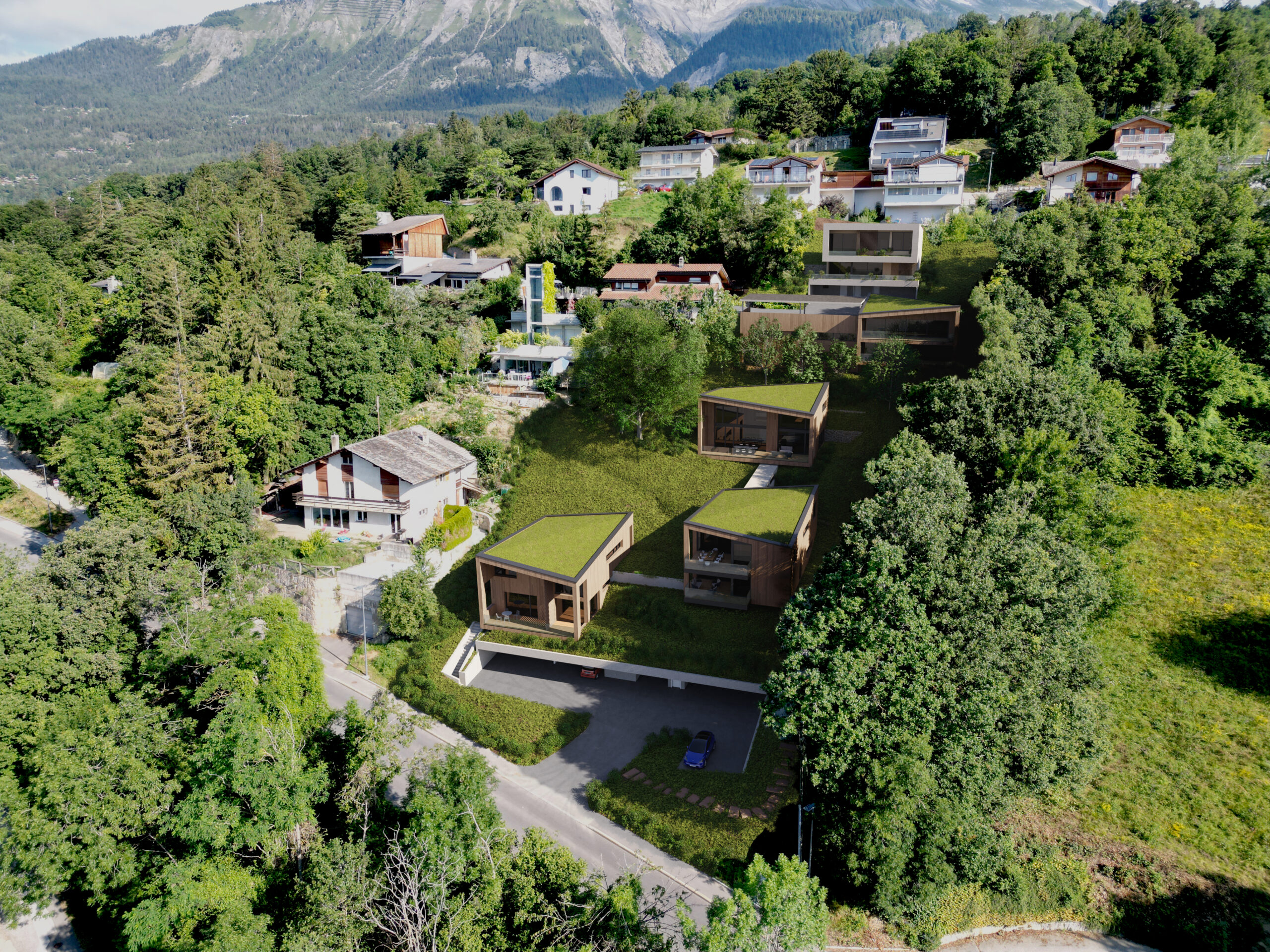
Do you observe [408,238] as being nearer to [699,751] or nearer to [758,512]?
[758,512]

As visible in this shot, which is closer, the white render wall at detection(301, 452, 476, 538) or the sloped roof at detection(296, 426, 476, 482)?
the sloped roof at detection(296, 426, 476, 482)

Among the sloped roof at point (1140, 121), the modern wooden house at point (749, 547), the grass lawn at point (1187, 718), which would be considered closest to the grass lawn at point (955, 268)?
the grass lawn at point (1187, 718)

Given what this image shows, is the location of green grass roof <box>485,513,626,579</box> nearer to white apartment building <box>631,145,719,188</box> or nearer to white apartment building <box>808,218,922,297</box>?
white apartment building <box>808,218,922,297</box>

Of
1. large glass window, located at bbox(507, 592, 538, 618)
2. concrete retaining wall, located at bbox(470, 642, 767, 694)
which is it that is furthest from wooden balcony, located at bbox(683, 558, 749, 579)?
large glass window, located at bbox(507, 592, 538, 618)

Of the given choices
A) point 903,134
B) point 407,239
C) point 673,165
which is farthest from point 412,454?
point 903,134

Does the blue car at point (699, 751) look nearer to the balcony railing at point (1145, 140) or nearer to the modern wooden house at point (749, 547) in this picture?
the modern wooden house at point (749, 547)

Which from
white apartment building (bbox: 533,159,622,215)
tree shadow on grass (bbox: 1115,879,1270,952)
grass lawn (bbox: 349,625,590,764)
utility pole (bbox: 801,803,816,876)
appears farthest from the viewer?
white apartment building (bbox: 533,159,622,215)
